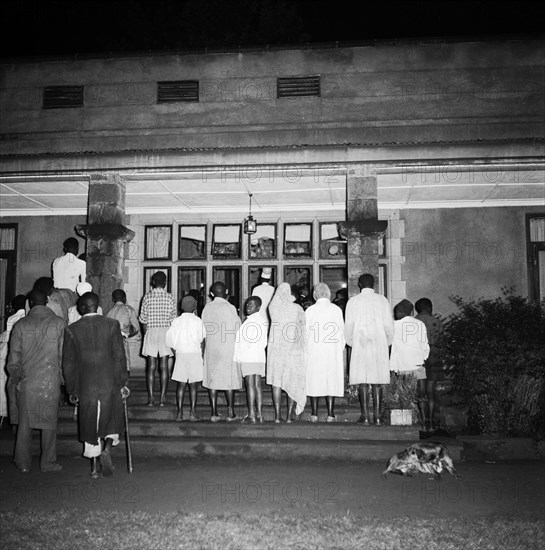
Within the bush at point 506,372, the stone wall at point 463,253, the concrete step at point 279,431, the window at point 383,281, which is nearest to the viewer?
the concrete step at point 279,431

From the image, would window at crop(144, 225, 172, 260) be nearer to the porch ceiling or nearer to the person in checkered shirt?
the porch ceiling

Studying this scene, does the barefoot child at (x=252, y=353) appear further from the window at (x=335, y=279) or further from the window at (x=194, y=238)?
the window at (x=335, y=279)

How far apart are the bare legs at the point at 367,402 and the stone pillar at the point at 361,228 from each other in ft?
5.69

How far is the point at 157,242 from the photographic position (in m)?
13.4

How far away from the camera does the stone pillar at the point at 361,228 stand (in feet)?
29.7

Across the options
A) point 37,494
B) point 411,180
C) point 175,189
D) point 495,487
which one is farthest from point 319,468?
point 175,189

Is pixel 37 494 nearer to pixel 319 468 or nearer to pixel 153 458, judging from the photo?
pixel 153 458

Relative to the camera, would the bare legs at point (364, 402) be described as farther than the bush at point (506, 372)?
Yes

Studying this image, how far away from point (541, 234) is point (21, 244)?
1211cm

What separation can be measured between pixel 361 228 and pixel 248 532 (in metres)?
5.56

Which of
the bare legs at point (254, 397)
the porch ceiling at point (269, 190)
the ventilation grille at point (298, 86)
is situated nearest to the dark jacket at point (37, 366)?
the bare legs at point (254, 397)

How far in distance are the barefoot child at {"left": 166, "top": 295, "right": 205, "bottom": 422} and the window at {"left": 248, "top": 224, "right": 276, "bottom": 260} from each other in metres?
5.27

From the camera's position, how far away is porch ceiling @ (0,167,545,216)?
990cm

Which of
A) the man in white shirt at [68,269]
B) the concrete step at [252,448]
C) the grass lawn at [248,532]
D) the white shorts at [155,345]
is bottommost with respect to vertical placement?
the grass lawn at [248,532]
